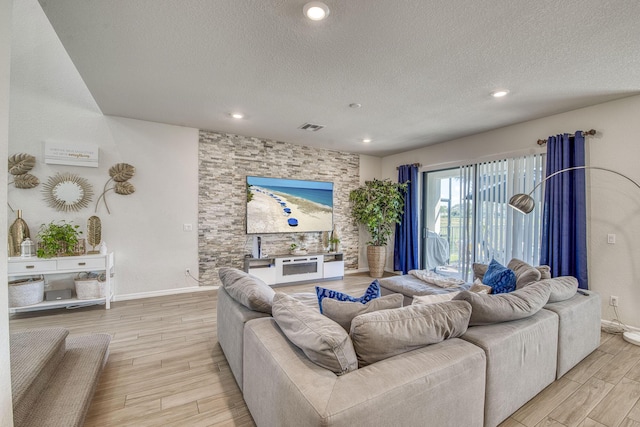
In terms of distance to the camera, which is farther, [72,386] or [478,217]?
[478,217]

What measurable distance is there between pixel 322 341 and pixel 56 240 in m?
3.87

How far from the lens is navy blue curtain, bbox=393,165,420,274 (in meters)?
5.40

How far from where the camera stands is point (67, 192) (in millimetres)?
3639

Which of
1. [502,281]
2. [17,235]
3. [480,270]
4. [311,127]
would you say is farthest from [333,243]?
[17,235]

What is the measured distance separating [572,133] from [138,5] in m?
4.56

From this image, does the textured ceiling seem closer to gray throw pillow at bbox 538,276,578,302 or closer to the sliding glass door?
the sliding glass door

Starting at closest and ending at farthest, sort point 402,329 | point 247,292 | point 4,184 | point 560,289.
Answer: point 4,184, point 402,329, point 247,292, point 560,289

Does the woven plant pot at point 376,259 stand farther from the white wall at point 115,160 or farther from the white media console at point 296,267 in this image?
the white wall at point 115,160

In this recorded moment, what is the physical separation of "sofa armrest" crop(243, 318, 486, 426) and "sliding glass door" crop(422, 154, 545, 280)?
315 cm

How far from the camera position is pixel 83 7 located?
1.79 metres

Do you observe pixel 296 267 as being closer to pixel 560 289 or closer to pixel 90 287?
pixel 90 287

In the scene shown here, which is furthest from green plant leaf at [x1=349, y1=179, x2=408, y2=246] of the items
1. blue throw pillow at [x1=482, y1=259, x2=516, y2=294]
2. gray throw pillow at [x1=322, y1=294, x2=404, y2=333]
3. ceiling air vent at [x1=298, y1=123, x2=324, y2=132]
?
gray throw pillow at [x1=322, y1=294, x2=404, y2=333]

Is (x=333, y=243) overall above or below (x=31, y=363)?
above

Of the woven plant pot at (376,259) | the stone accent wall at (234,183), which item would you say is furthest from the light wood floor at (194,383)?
the woven plant pot at (376,259)
